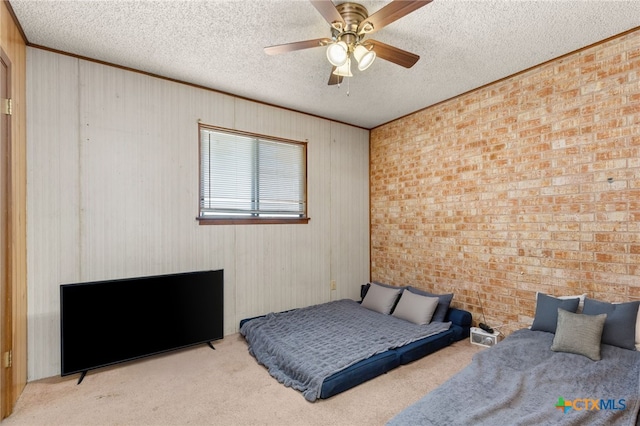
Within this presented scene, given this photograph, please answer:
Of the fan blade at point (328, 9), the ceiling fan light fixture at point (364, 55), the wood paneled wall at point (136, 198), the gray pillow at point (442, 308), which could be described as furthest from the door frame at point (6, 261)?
the gray pillow at point (442, 308)

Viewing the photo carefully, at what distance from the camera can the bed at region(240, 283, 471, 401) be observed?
2.44 meters

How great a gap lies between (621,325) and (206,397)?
309cm

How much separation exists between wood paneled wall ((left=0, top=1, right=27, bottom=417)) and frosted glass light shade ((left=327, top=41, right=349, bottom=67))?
2101 mm

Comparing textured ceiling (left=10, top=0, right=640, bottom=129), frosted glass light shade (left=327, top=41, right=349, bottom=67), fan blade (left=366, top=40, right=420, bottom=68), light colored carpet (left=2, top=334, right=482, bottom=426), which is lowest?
light colored carpet (left=2, top=334, right=482, bottom=426)

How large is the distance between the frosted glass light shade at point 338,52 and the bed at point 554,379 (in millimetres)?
2129

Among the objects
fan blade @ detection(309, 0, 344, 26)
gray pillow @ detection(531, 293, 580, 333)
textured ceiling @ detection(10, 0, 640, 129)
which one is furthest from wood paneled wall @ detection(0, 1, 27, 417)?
gray pillow @ detection(531, 293, 580, 333)

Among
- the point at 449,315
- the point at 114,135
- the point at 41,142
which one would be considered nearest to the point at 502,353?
the point at 449,315

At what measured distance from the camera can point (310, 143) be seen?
4281 millimetres

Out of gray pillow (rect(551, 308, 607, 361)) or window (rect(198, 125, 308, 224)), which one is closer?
gray pillow (rect(551, 308, 607, 361))

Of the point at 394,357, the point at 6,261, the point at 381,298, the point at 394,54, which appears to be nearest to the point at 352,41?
the point at 394,54

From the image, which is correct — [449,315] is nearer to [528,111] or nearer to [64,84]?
[528,111]

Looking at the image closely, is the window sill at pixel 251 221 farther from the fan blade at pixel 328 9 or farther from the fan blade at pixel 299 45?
the fan blade at pixel 328 9

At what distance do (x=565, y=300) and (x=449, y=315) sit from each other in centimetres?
117

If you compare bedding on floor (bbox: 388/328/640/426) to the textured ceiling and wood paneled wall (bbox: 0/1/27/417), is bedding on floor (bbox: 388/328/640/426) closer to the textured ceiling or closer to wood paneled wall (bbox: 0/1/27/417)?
the textured ceiling
